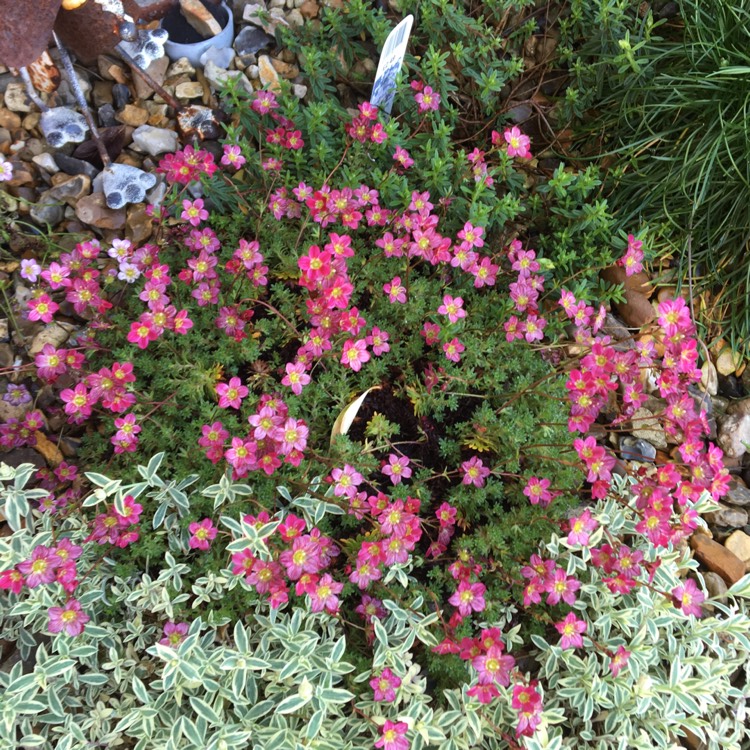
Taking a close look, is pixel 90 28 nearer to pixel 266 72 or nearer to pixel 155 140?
pixel 155 140

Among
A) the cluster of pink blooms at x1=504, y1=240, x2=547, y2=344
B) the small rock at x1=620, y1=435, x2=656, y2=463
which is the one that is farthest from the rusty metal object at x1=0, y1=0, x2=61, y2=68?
the small rock at x1=620, y1=435, x2=656, y2=463

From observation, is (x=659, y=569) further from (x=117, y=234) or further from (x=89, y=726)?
(x=117, y=234)

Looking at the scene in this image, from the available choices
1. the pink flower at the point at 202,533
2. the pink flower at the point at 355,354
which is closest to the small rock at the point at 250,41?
the pink flower at the point at 355,354

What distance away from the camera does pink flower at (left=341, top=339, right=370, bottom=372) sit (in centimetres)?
210

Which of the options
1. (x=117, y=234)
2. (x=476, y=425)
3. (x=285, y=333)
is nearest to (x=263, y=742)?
(x=476, y=425)

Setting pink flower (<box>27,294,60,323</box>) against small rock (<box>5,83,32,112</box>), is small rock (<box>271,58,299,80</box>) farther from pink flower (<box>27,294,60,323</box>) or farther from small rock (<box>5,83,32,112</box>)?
pink flower (<box>27,294,60,323</box>)

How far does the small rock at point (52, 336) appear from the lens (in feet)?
8.38

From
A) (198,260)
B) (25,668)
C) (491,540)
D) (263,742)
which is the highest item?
(198,260)

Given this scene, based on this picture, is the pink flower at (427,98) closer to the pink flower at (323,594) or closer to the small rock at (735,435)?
the pink flower at (323,594)

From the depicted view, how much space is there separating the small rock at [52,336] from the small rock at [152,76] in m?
1.16

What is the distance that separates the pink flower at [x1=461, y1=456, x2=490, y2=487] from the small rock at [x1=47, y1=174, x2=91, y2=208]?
77.5 inches

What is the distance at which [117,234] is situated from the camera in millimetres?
2781

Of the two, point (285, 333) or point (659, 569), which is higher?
point (285, 333)

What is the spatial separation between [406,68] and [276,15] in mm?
790
